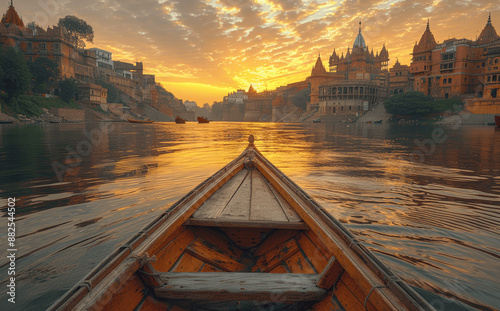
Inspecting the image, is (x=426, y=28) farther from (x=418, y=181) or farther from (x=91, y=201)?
(x=91, y=201)

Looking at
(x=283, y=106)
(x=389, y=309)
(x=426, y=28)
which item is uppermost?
(x=426, y=28)

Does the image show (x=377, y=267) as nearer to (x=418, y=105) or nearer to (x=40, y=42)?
(x=418, y=105)

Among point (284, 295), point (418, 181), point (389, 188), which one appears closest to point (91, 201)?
point (284, 295)

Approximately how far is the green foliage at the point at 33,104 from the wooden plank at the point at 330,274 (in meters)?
52.4

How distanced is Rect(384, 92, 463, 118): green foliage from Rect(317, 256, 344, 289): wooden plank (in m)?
58.4

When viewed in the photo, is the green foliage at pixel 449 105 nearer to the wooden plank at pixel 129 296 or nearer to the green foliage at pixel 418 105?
the green foliage at pixel 418 105

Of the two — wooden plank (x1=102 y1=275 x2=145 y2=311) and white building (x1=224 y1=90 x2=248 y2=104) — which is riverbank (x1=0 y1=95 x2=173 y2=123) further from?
white building (x1=224 y1=90 x2=248 y2=104)

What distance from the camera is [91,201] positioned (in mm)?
6293

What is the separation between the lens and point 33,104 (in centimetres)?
4519

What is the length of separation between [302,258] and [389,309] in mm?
1298

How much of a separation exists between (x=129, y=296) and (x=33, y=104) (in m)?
55.6

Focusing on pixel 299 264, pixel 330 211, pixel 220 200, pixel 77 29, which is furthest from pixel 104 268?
pixel 77 29

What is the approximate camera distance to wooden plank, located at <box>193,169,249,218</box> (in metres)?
3.75

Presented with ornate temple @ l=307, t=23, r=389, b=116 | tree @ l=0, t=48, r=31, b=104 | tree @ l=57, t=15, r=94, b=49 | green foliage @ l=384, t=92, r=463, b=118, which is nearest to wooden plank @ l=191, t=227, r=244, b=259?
tree @ l=0, t=48, r=31, b=104
